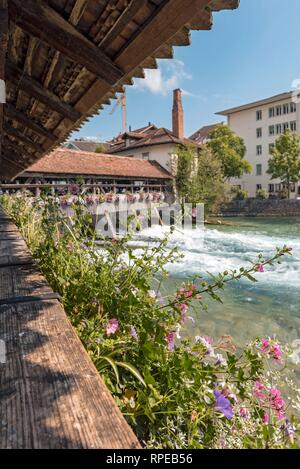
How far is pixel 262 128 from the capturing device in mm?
36906

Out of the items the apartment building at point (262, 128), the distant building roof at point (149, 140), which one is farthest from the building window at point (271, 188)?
the distant building roof at point (149, 140)

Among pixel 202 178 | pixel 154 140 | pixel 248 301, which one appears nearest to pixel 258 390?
pixel 248 301

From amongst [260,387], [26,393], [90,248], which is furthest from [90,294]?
[260,387]

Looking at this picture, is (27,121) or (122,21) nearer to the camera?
(122,21)

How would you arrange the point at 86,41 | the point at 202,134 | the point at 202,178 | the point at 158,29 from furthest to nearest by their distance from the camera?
the point at 202,134, the point at 202,178, the point at 86,41, the point at 158,29

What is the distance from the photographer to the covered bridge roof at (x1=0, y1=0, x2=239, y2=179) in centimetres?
134

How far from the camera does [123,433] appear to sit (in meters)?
0.75

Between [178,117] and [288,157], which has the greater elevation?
[178,117]

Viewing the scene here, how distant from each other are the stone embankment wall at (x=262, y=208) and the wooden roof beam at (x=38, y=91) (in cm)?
2748

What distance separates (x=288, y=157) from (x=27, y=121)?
30782 mm

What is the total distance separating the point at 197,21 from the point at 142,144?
2851cm

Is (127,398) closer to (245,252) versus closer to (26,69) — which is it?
(26,69)

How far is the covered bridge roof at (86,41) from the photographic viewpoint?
134 centimetres
